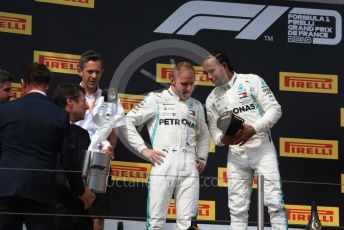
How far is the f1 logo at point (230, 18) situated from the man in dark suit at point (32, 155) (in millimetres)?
1962

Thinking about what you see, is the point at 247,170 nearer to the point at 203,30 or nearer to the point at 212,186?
the point at 212,186

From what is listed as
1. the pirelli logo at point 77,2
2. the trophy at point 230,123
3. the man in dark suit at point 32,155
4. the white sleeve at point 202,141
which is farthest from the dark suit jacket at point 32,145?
the pirelli logo at point 77,2

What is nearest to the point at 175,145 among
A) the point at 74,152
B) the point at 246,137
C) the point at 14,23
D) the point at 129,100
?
the point at 246,137

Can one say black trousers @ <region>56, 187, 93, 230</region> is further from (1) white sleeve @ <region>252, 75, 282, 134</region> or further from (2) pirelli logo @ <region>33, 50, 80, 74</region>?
(2) pirelli logo @ <region>33, 50, 80, 74</region>

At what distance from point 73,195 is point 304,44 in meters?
2.34

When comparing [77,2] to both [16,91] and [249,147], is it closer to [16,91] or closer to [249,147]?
[16,91]

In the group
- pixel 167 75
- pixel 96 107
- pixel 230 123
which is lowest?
pixel 230 123

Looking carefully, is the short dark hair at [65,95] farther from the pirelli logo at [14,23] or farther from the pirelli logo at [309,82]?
the pirelli logo at [309,82]

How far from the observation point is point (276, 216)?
13.4 feet

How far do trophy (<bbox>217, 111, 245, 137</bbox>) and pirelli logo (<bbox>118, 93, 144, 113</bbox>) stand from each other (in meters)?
1.04

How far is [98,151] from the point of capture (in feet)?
12.0

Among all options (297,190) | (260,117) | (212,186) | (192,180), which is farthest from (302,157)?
(192,180)

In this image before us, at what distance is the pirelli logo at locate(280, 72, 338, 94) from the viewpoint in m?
5.25

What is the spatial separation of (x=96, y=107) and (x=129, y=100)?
2.30 ft
